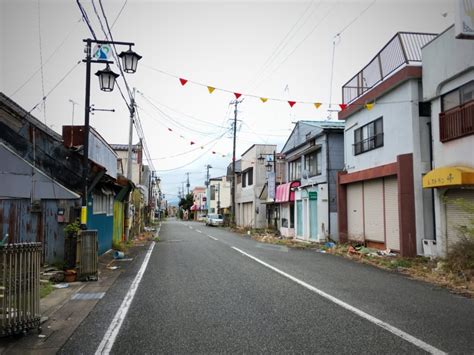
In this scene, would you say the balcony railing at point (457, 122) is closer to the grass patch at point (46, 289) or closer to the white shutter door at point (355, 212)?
the white shutter door at point (355, 212)

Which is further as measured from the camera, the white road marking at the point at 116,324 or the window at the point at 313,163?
the window at the point at 313,163

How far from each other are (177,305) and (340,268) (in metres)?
7.24

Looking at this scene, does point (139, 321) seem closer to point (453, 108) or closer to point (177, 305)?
point (177, 305)

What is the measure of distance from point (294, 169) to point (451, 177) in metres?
19.5

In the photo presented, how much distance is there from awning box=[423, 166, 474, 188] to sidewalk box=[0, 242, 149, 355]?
1027cm

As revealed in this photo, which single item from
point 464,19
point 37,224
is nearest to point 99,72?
point 37,224

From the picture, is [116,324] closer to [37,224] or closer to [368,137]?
[37,224]

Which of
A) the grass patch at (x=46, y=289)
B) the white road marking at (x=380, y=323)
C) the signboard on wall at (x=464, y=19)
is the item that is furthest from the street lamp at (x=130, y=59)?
the signboard on wall at (x=464, y=19)

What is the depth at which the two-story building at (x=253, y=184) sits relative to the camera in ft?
140

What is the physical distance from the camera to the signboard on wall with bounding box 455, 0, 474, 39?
10164 mm

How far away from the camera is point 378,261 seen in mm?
14953

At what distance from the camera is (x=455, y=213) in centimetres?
1354

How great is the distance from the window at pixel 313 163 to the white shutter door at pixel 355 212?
4.17 meters

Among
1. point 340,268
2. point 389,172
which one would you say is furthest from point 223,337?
point 389,172
